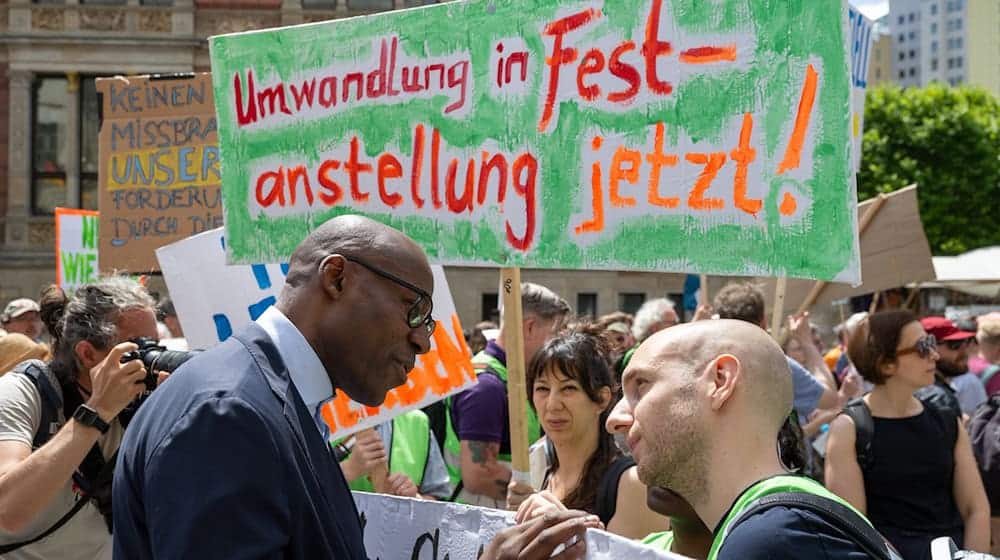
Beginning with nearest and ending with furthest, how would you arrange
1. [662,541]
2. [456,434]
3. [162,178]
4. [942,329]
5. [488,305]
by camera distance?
[662,541] < [456,434] < [942,329] < [162,178] < [488,305]

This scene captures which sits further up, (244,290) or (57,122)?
(57,122)

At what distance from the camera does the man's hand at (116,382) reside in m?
3.04

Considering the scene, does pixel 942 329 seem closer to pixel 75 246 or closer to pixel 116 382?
pixel 116 382

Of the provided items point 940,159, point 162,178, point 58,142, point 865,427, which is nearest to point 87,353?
point 865,427

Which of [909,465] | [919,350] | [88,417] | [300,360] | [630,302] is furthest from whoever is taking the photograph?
[630,302]

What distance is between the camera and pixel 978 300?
33.3 metres

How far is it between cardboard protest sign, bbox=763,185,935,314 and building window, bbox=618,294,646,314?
59.2ft

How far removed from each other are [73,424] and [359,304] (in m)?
1.28

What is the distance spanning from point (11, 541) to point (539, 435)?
2.01 meters

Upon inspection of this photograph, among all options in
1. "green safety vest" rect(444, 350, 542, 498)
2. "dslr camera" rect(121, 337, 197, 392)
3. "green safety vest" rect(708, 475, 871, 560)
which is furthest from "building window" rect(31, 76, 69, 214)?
"green safety vest" rect(708, 475, 871, 560)

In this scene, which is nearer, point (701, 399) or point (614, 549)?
point (701, 399)

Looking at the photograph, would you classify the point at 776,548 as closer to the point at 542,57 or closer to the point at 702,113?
the point at 702,113

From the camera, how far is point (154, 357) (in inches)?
120

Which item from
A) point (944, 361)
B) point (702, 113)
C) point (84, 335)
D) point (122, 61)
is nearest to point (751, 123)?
point (702, 113)
